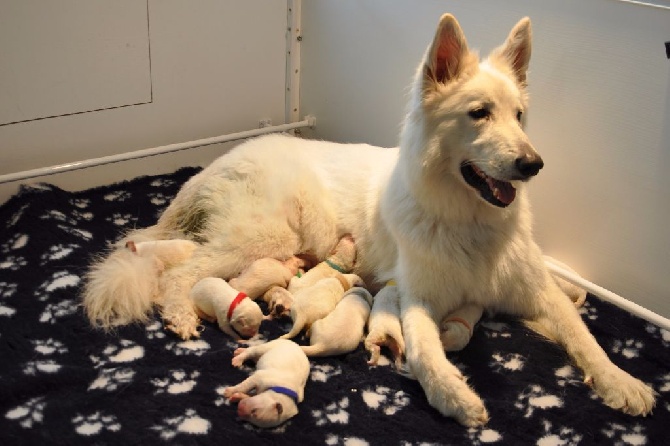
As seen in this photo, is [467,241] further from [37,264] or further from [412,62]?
[37,264]

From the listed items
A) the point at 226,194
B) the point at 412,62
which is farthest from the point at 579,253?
the point at 226,194

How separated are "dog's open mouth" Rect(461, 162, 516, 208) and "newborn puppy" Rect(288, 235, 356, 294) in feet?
2.25

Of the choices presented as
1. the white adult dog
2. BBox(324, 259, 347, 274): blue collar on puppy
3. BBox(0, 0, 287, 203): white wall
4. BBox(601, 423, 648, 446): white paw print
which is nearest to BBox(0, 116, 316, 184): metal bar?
BBox(0, 0, 287, 203): white wall

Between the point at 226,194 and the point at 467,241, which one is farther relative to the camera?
the point at 226,194

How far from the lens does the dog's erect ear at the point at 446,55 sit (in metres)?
2.07

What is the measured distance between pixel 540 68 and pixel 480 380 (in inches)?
51.8

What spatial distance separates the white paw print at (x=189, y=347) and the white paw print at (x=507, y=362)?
100 centimetres

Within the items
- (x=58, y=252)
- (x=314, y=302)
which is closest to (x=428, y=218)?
(x=314, y=302)

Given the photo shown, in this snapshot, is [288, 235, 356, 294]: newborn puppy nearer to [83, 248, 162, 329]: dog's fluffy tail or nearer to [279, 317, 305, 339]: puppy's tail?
[279, 317, 305, 339]: puppy's tail

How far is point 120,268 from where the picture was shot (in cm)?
242

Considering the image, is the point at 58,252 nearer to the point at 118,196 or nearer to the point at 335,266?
the point at 118,196

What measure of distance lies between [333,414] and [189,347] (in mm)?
585

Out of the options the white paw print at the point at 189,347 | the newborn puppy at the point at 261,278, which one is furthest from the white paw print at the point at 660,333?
the white paw print at the point at 189,347

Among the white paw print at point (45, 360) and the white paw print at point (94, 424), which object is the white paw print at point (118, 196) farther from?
the white paw print at point (94, 424)
